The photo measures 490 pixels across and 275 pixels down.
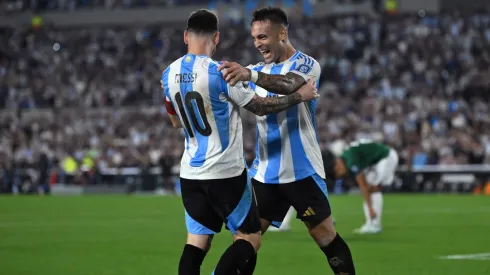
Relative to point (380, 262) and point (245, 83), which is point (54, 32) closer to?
point (380, 262)

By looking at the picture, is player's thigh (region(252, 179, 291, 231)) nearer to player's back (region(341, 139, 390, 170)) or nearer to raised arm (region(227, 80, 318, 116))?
raised arm (region(227, 80, 318, 116))

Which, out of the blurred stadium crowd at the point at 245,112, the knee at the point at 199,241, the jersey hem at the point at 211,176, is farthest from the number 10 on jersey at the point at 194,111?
the blurred stadium crowd at the point at 245,112

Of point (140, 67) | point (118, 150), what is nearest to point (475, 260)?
point (118, 150)

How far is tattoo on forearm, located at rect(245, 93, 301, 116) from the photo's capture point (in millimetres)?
6453

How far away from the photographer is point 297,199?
7.20 m

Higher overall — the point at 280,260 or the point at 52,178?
the point at 280,260

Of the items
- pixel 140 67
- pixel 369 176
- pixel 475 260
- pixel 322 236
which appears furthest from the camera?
pixel 140 67

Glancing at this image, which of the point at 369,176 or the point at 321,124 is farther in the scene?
the point at 321,124

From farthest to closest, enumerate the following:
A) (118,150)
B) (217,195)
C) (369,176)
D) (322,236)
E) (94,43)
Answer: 1. (94,43)
2. (118,150)
3. (369,176)
4. (322,236)
5. (217,195)

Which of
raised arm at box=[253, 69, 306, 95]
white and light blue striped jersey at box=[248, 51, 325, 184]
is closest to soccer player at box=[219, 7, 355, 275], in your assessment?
white and light blue striped jersey at box=[248, 51, 325, 184]

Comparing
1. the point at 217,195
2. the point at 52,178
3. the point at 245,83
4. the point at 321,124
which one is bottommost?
the point at 52,178

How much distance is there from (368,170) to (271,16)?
8.84 metres

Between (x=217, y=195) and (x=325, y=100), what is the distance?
2579 cm

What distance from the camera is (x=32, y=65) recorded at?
39.0 metres
